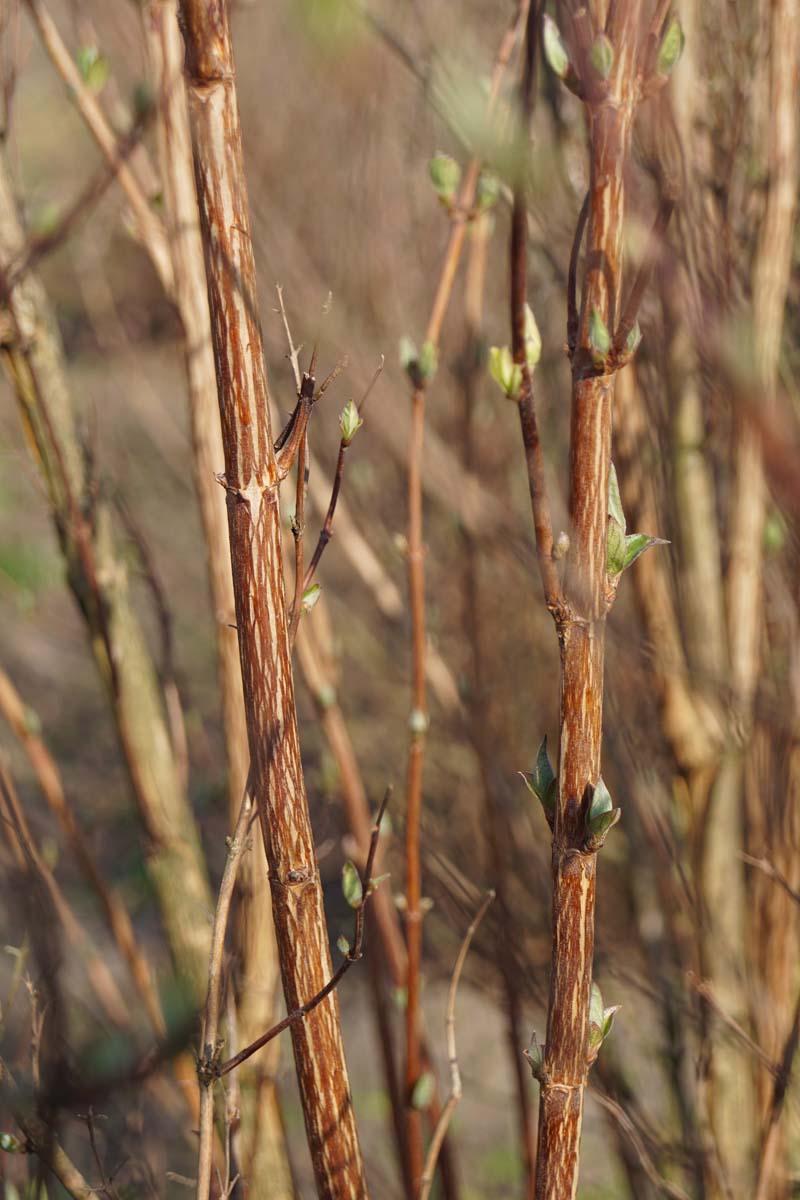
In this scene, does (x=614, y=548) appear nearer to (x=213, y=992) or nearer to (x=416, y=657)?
(x=213, y=992)

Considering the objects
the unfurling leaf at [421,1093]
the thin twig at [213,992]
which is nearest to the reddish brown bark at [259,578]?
the thin twig at [213,992]

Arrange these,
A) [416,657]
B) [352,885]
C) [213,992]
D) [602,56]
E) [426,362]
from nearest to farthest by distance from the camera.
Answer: [602,56]
[213,992]
[352,885]
[426,362]
[416,657]

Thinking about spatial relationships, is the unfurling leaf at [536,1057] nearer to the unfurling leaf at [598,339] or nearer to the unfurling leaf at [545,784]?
the unfurling leaf at [545,784]

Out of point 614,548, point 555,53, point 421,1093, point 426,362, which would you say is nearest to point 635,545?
point 614,548

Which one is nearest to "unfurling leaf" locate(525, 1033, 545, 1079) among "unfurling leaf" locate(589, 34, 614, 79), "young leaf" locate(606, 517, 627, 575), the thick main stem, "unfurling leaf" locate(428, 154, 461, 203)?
the thick main stem

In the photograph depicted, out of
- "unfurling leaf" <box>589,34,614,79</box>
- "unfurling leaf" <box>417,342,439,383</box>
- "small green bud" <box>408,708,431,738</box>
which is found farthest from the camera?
"small green bud" <box>408,708,431,738</box>

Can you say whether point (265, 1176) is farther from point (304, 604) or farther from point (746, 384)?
point (746, 384)

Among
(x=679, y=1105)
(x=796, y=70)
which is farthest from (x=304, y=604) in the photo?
(x=679, y=1105)

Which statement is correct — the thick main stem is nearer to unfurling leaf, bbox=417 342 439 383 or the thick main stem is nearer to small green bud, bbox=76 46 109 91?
unfurling leaf, bbox=417 342 439 383
